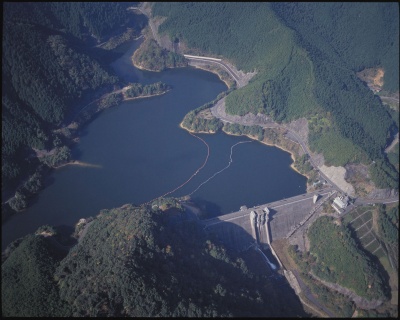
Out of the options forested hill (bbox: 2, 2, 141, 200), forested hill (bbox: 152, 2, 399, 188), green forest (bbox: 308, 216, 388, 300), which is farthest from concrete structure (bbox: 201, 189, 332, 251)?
forested hill (bbox: 2, 2, 141, 200)

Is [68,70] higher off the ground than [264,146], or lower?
higher

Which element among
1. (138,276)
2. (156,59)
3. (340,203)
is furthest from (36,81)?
(340,203)

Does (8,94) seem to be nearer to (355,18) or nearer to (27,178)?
(27,178)

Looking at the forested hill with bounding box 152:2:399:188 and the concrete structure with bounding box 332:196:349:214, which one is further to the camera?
the forested hill with bounding box 152:2:399:188

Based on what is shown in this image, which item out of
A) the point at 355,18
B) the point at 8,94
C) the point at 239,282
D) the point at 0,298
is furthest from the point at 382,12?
the point at 0,298

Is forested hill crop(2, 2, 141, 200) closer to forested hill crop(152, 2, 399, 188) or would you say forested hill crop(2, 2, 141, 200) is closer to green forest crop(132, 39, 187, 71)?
green forest crop(132, 39, 187, 71)
